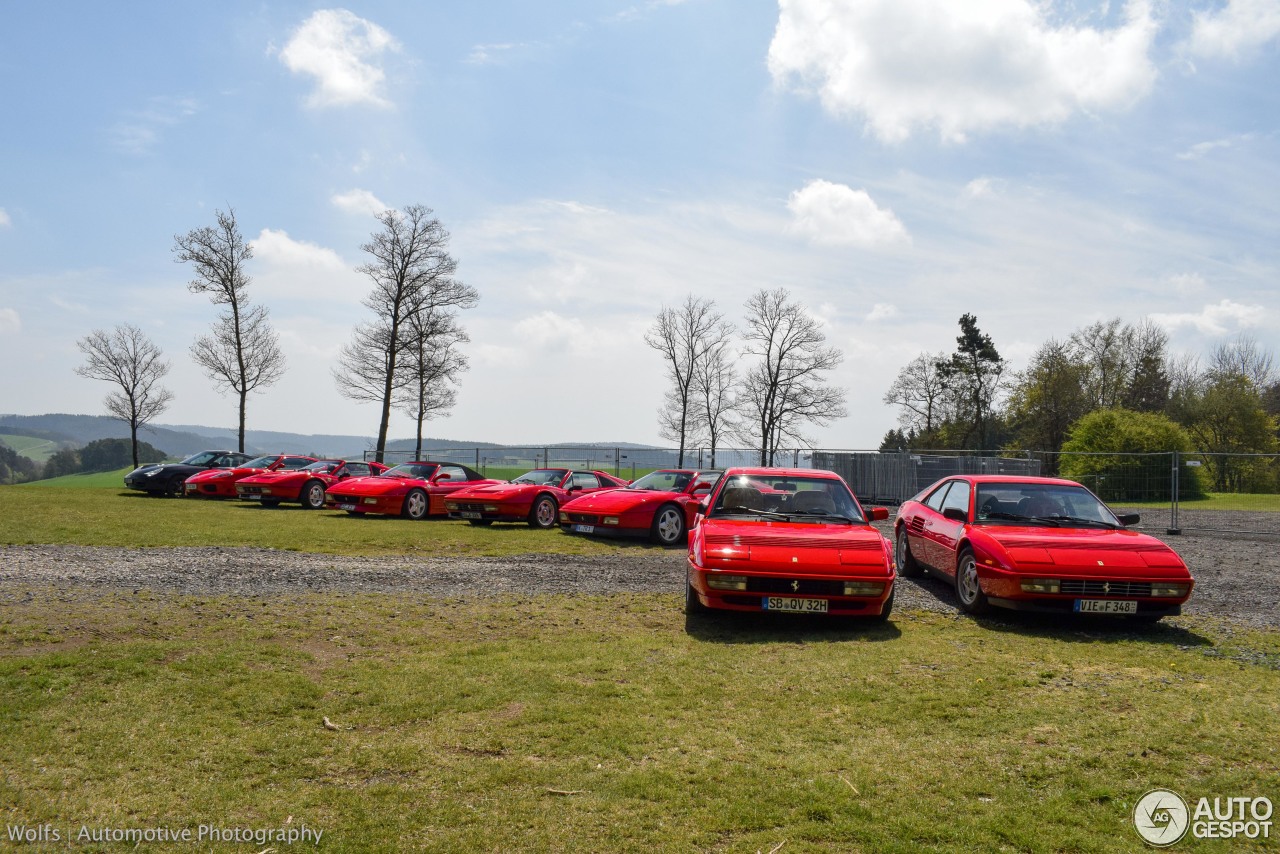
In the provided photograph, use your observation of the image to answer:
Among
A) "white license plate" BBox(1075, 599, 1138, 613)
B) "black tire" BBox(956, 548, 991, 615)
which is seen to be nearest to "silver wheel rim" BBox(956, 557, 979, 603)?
"black tire" BBox(956, 548, 991, 615)

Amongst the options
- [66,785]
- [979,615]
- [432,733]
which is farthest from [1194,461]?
[66,785]

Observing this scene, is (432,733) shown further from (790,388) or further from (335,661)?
(790,388)

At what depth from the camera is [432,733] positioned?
4176 millimetres

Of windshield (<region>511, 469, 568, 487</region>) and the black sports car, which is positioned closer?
windshield (<region>511, 469, 568, 487</region>)

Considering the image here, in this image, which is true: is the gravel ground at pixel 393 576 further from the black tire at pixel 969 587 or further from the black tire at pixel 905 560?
the black tire at pixel 969 587

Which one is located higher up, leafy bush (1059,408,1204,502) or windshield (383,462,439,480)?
leafy bush (1059,408,1204,502)

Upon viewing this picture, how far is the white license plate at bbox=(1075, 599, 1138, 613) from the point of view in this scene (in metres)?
7.12

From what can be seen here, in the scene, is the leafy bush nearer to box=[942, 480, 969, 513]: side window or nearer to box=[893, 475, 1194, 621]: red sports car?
box=[942, 480, 969, 513]: side window

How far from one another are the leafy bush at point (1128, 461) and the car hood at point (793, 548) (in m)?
14.7

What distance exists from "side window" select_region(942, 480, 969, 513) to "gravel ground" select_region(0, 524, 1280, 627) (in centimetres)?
98

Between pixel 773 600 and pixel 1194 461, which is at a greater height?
pixel 1194 461

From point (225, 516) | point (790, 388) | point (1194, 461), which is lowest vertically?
point (225, 516)

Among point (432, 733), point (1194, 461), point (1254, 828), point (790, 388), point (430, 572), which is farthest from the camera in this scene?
point (790, 388)

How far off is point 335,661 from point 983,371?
5659cm
